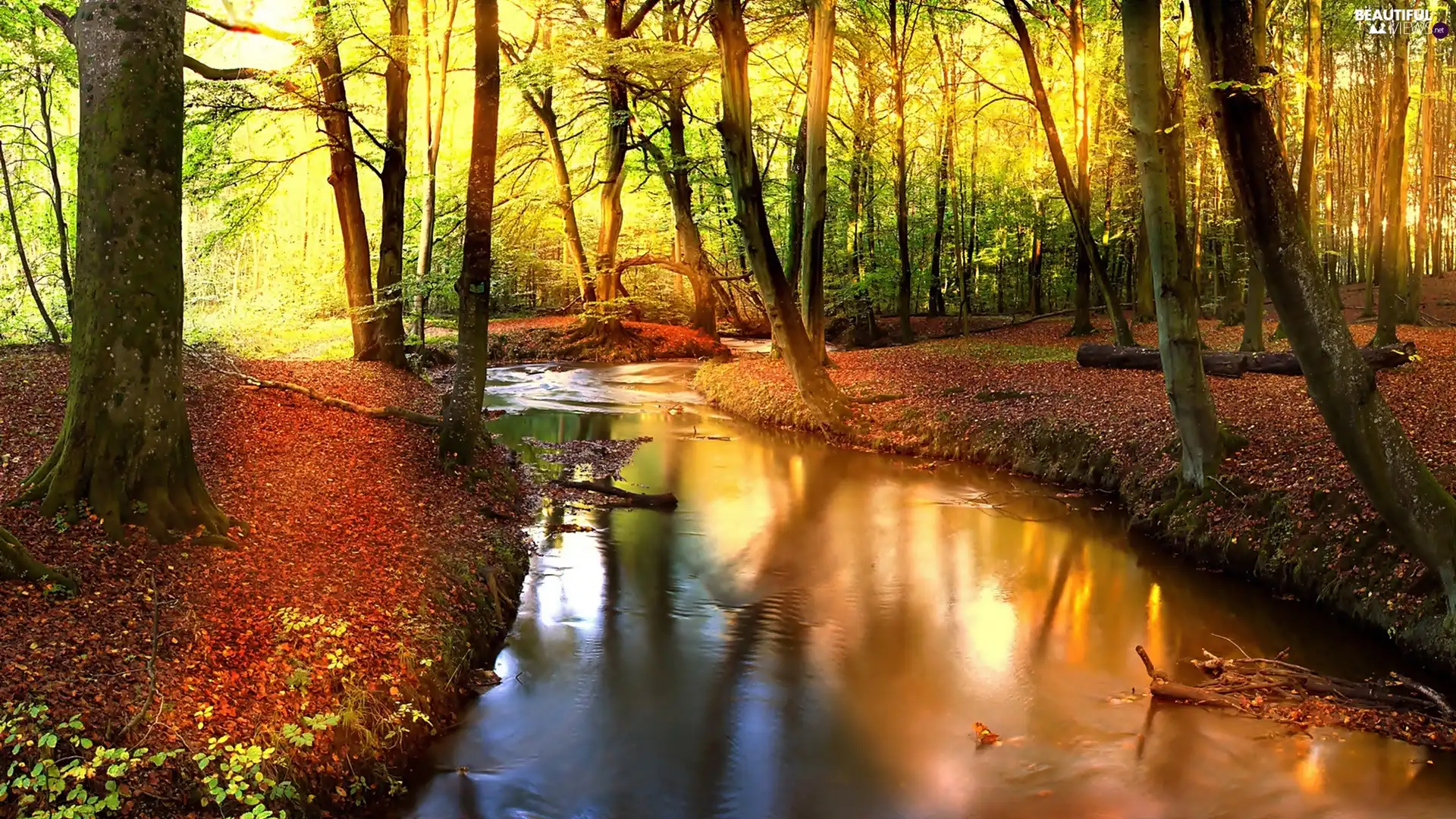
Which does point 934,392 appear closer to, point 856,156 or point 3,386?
point 856,156

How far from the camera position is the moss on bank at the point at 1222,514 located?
7.11 meters

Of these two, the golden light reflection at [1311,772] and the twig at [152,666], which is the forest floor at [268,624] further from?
the golden light reflection at [1311,772]

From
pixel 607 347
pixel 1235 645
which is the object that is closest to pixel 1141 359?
pixel 1235 645

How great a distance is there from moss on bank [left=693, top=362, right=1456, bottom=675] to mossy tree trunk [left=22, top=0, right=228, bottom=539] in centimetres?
997

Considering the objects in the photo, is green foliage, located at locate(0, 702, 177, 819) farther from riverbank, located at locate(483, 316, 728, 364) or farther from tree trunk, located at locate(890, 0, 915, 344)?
riverbank, located at locate(483, 316, 728, 364)

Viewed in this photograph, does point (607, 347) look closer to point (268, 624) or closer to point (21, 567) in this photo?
point (268, 624)

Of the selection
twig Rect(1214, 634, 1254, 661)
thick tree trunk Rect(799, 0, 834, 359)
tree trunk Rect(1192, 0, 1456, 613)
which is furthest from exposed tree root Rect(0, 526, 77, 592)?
thick tree trunk Rect(799, 0, 834, 359)

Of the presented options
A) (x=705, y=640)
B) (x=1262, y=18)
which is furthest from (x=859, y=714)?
(x=1262, y=18)

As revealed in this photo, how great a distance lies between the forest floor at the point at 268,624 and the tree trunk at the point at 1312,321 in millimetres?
7075

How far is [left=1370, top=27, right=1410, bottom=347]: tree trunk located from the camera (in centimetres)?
1448

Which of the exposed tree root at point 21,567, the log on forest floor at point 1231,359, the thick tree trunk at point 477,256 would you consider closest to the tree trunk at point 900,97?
the log on forest floor at point 1231,359

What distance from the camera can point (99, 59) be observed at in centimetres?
566

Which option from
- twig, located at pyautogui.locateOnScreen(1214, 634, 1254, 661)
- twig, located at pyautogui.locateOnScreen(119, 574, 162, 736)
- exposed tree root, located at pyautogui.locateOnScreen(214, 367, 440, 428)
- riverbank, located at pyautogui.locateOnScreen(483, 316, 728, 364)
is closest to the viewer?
twig, located at pyautogui.locateOnScreen(119, 574, 162, 736)

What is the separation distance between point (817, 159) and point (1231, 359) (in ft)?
28.8
